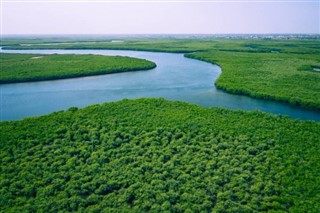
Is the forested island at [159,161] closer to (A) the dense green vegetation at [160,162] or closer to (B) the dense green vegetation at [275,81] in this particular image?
(A) the dense green vegetation at [160,162]

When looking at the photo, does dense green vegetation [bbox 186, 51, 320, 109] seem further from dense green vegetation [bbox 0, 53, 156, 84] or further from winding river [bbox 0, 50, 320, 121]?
dense green vegetation [bbox 0, 53, 156, 84]

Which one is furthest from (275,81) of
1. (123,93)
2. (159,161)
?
(159,161)

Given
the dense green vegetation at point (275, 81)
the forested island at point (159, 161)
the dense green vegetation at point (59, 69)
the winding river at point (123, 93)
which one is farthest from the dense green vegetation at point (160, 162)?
the dense green vegetation at point (59, 69)

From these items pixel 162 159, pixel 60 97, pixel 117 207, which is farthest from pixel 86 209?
pixel 60 97

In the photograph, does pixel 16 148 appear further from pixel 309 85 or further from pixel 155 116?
pixel 309 85

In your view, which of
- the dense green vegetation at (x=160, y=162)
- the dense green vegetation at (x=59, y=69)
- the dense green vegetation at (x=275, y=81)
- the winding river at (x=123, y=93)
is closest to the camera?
the dense green vegetation at (x=160, y=162)

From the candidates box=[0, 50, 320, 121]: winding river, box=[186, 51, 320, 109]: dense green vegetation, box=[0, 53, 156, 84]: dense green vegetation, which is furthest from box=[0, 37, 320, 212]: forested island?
box=[0, 53, 156, 84]: dense green vegetation
